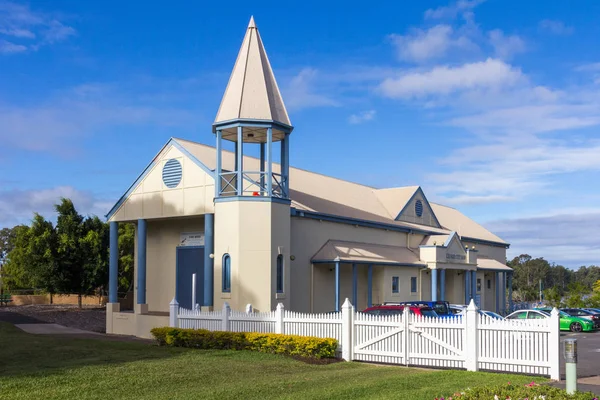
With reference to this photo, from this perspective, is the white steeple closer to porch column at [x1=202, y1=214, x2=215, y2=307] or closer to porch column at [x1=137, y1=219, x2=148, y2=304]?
porch column at [x1=202, y1=214, x2=215, y2=307]

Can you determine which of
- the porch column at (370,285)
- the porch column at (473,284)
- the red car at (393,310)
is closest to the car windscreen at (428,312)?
the red car at (393,310)

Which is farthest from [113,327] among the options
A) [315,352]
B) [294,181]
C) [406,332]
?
[406,332]

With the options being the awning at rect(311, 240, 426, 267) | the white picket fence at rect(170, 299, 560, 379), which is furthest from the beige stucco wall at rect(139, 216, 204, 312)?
the white picket fence at rect(170, 299, 560, 379)

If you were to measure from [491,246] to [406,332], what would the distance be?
100 feet

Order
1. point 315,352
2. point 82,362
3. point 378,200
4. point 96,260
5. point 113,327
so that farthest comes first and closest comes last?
point 96,260 < point 378,200 < point 113,327 < point 315,352 < point 82,362

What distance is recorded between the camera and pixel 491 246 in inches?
1826

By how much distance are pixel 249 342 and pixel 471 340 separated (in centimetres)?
659

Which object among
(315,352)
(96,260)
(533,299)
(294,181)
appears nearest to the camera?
(315,352)

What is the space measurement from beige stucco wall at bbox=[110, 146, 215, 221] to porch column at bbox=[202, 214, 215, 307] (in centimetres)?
51

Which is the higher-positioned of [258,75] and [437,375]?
[258,75]

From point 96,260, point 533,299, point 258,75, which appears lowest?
point 533,299

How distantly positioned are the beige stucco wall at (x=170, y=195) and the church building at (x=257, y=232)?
43 mm

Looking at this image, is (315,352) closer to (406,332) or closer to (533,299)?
(406,332)

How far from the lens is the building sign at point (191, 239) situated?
29531 millimetres
